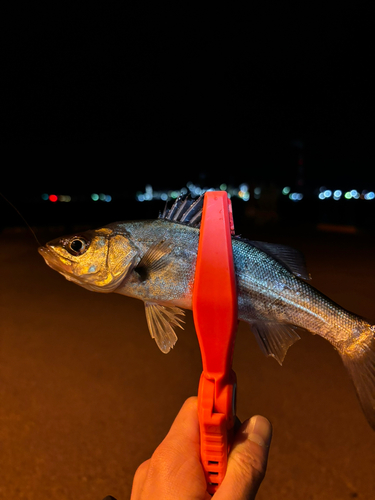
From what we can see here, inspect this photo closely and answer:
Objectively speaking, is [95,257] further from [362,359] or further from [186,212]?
[362,359]

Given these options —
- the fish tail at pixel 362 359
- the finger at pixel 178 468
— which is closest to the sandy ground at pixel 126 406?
the finger at pixel 178 468

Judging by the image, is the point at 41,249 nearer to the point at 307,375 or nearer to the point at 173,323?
the point at 173,323

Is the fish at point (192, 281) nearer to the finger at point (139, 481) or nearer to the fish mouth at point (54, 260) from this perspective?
the fish mouth at point (54, 260)

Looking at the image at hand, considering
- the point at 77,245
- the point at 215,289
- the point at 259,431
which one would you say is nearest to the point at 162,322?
the point at 215,289

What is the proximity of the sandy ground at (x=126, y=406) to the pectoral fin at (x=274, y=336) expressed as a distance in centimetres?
226

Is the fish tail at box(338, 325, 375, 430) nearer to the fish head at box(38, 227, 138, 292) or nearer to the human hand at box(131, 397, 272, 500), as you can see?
the human hand at box(131, 397, 272, 500)

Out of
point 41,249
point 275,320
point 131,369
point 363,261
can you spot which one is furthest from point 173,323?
point 363,261

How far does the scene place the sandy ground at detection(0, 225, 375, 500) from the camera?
3.06 metres

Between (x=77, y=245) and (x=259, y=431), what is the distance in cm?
110

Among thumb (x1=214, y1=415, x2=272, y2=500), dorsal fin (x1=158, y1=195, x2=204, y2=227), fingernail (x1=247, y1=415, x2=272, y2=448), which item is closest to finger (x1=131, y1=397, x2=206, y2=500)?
thumb (x1=214, y1=415, x2=272, y2=500)

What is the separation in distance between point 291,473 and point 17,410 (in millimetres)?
2841

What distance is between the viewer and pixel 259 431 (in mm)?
1484

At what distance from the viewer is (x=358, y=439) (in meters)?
3.46

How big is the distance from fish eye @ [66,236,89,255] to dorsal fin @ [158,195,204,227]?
352mm
